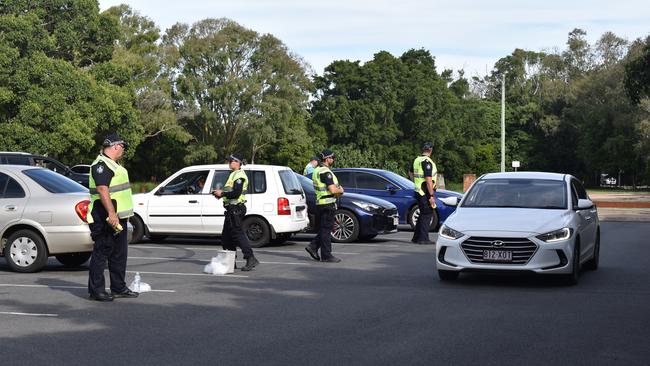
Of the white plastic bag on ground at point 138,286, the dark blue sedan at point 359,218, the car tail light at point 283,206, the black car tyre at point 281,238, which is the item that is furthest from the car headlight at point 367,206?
the white plastic bag on ground at point 138,286

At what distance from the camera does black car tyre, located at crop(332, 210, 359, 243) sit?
1892 cm

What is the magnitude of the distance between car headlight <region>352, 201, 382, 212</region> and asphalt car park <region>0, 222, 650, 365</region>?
4.24 m

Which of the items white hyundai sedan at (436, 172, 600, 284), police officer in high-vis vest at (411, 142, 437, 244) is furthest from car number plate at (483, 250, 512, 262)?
police officer in high-vis vest at (411, 142, 437, 244)

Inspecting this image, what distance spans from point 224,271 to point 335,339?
213 inches

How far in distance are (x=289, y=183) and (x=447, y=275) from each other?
6.51 meters

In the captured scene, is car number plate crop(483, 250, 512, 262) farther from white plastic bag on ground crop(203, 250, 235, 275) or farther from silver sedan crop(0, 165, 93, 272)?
silver sedan crop(0, 165, 93, 272)

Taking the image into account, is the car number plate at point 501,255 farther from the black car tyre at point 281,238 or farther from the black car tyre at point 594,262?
the black car tyre at point 281,238

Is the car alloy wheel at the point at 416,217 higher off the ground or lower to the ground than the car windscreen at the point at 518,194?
lower

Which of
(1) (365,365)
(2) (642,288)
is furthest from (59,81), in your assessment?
(1) (365,365)

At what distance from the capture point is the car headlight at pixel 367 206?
1889 centimetres

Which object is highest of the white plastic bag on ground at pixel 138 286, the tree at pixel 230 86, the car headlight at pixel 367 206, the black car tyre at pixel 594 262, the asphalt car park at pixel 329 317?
the tree at pixel 230 86

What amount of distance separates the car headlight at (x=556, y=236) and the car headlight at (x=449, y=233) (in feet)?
3.20

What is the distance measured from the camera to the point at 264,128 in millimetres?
68000

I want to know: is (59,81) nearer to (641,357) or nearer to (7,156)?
(7,156)
